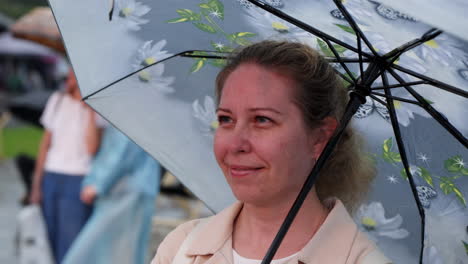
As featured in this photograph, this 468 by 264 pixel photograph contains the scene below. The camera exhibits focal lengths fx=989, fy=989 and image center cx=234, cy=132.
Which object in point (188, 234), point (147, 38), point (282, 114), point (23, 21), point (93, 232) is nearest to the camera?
point (282, 114)

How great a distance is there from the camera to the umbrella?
2809 millimetres

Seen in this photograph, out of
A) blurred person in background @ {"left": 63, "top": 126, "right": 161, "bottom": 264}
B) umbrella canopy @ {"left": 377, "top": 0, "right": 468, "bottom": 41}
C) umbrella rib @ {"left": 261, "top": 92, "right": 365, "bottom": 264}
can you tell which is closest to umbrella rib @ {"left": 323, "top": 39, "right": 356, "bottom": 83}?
umbrella rib @ {"left": 261, "top": 92, "right": 365, "bottom": 264}

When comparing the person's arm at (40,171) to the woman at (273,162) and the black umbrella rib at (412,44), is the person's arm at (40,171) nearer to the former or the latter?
the woman at (273,162)

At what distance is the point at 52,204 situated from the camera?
673 cm

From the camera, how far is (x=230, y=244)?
9.04 feet

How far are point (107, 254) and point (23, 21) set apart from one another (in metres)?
2.54

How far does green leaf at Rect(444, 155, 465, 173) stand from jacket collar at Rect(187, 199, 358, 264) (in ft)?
1.35

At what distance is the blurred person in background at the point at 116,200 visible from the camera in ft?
21.2

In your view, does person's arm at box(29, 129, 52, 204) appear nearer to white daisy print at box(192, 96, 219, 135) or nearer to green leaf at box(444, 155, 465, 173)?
white daisy print at box(192, 96, 219, 135)

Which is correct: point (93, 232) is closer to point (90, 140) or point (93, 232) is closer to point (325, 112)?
point (90, 140)

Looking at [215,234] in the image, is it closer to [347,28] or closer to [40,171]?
[347,28]

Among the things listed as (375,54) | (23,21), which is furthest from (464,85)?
(23,21)

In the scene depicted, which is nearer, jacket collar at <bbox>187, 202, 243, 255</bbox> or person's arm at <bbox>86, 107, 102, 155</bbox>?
jacket collar at <bbox>187, 202, 243, 255</bbox>

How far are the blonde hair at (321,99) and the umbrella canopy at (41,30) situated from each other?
16.1 ft
